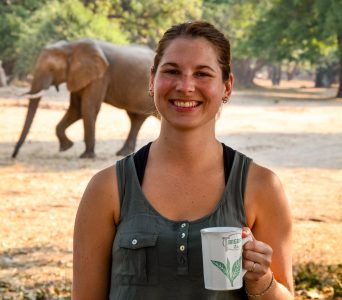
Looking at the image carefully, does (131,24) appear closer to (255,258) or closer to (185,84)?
(185,84)

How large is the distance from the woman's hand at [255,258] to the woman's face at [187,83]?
39 cm

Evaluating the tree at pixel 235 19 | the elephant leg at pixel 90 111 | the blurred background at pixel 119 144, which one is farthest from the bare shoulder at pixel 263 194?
the tree at pixel 235 19

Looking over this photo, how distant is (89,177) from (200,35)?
372 inches

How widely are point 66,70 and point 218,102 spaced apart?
38.3 feet

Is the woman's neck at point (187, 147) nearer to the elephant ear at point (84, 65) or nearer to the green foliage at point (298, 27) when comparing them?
the elephant ear at point (84, 65)

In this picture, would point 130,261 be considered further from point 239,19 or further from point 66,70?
point 239,19

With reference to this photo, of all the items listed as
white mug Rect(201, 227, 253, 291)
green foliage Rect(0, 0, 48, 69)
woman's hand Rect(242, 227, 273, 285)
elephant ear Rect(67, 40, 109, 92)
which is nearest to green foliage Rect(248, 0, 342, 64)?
Answer: green foliage Rect(0, 0, 48, 69)

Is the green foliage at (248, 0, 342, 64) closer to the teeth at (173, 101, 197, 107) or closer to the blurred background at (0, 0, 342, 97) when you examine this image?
the blurred background at (0, 0, 342, 97)

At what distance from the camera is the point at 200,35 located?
7.90 ft

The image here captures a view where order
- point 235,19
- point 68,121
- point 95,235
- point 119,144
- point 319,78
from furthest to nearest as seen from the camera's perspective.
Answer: point 319,78, point 235,19, point 119,144, point 68,121, point 95,235

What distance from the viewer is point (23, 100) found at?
26656mm

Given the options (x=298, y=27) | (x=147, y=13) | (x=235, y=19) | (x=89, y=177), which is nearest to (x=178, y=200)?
(x=89, y=177)

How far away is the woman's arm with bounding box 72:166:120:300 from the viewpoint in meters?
2.38

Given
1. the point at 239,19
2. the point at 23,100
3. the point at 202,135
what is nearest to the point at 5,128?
the point at 23,100
